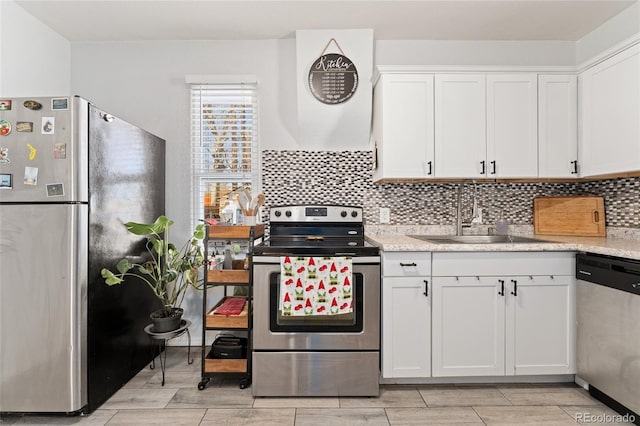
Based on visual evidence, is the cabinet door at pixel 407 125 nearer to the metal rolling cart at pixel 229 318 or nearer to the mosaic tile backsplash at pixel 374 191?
the mosaic tile backsplash at pixel 374 191

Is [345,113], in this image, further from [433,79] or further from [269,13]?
[269,13]

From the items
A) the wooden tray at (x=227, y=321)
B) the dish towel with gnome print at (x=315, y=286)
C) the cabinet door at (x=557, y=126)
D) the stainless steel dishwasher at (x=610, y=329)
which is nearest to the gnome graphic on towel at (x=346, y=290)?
the dish towel with gnome print at (x=315, y=286)

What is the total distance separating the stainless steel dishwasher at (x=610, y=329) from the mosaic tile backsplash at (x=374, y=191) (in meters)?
0.81

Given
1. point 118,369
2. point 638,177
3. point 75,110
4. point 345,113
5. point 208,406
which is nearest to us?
point 75,110

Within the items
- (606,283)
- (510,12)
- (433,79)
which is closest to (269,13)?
(433,79)

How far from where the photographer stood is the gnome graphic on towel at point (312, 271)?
2.03 meters

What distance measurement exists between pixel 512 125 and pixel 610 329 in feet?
4.53

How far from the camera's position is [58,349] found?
5.93ft

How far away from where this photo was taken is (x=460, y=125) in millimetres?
2414

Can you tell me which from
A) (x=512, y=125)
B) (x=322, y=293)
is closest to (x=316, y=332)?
(x=322, y=293)

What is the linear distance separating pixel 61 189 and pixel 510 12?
2998 millimetres

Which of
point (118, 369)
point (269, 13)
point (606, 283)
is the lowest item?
point (118, 369)

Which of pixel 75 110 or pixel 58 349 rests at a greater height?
pixel 75 110

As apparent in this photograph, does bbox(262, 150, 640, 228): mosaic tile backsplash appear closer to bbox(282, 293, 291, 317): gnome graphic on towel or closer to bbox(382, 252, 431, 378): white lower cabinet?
bbox(382, 252, 431, 378): white lower cabinet
